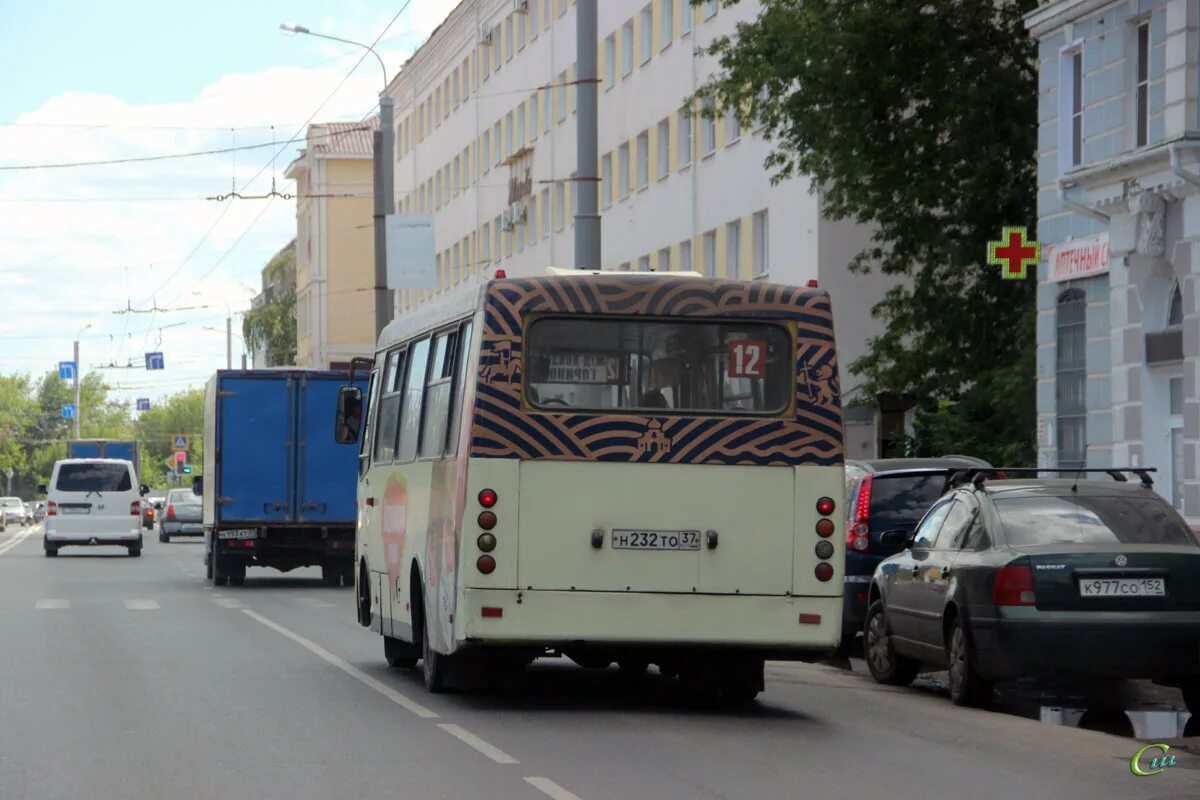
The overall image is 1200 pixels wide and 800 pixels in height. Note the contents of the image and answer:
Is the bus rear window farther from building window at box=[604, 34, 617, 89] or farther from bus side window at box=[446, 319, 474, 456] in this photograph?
building window at box=[604, 34, 617, 89]

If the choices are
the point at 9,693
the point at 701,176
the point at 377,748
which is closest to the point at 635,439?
the point at 377,748

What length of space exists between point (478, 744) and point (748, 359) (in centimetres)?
339

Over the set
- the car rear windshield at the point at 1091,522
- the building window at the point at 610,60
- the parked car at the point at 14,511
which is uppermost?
the building window at the point at 610,60

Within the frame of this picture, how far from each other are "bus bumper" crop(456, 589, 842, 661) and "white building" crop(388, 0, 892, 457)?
19682 mm

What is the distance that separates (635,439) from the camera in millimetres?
14438

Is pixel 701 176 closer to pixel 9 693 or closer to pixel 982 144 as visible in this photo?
pixel 982 144

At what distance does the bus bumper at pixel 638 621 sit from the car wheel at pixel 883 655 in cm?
329

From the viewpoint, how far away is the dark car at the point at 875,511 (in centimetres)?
1972

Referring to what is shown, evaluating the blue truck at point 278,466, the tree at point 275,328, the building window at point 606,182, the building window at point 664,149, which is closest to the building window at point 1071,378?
the blue truck at point 278,466

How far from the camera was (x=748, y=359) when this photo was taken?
1467 centimetres

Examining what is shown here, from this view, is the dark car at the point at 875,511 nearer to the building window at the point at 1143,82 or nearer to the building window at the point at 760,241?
the building window at the point at 1143,82

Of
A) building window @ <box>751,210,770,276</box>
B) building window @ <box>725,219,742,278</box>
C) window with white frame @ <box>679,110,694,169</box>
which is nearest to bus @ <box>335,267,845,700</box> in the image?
building window @ <box>751,210,770,276</box>

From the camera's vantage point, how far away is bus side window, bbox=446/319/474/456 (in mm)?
14867

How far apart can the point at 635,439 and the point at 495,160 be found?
64.0 meters
